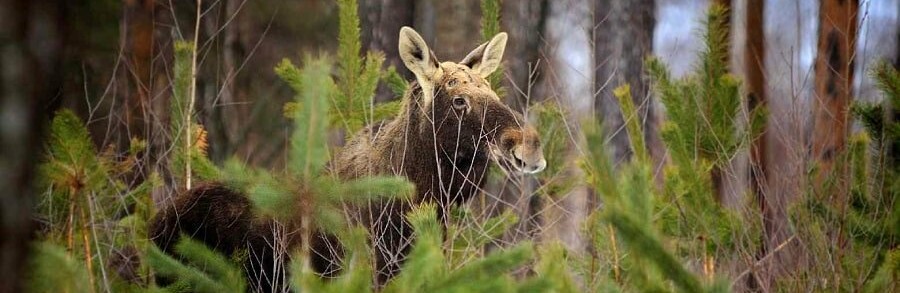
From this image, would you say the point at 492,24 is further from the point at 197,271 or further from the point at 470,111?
the point at 197,271

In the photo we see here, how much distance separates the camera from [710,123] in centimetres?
649

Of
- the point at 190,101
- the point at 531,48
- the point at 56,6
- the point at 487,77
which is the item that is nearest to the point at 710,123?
the point at 487,77

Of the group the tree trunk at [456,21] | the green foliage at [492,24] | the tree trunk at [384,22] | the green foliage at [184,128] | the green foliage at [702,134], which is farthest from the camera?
the tree trunk at [456,21]

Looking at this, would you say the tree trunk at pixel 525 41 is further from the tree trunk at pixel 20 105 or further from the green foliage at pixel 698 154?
the tree trunk at pixel 20 105

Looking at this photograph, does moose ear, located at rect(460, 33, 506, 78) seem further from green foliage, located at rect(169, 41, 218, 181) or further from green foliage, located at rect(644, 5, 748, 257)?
green foliage, located at rect(169, 41, 218, 181)

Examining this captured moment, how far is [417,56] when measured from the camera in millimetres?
6098

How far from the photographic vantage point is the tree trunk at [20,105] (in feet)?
6.26

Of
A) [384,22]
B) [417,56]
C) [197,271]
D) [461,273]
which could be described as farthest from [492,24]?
[461,273]

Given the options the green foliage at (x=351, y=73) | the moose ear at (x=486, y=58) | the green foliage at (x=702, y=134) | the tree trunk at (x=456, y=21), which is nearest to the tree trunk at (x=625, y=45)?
the green foliage at (x=702, y=134)

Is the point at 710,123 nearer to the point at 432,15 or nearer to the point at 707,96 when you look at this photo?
the point at 707,96

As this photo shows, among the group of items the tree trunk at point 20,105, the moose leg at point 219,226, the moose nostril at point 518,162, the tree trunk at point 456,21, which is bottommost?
the tree trunk at point 456,21

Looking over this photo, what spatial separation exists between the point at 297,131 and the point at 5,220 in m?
1.60

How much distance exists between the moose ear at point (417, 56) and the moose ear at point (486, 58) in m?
0.26

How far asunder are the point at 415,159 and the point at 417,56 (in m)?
0.56
